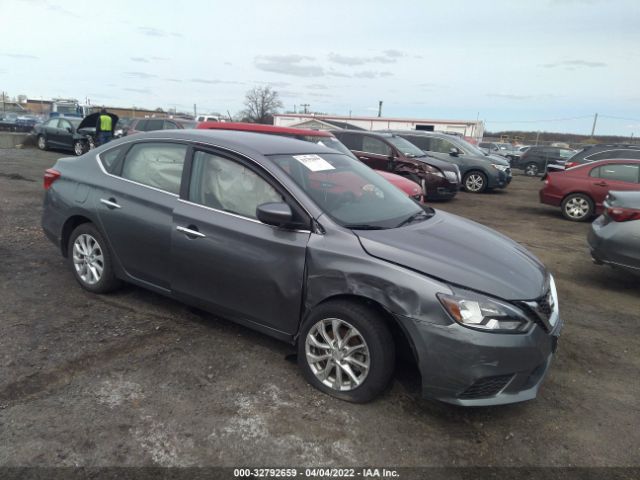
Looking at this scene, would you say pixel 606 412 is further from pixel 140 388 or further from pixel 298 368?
pixel 140 388

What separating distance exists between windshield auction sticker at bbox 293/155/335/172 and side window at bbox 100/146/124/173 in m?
1.76

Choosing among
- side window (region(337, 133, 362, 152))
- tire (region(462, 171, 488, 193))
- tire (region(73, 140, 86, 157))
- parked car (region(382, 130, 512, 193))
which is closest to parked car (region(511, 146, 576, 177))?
parked car (region(382, 130, 512, 193))

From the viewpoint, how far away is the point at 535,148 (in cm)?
2594

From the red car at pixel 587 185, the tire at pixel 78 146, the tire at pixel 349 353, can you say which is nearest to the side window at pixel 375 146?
the red car at pixel 587 185

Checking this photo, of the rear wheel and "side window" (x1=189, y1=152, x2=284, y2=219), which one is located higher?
"side window" (x1=189, y1=152, x2=284, y2=219)

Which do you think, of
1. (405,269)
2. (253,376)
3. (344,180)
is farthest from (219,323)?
(405,269)

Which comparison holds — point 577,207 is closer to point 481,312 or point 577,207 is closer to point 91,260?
point 481,312

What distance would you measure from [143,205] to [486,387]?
9.55 ft

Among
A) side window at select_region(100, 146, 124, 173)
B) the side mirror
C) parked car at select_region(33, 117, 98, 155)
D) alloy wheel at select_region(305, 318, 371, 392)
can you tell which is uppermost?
side window at select_region(100, 146, 124, 173)

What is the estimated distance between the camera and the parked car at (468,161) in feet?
48.9

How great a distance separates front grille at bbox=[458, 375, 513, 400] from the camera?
2.79 m

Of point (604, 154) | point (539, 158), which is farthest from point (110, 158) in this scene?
point (539, 158)

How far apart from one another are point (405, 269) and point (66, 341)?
8.60 feet

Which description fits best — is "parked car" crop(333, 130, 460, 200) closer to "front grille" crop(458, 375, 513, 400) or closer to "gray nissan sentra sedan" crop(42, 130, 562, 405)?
"gray nissan sentra sedan" crop(42, 130, 562, 405)
